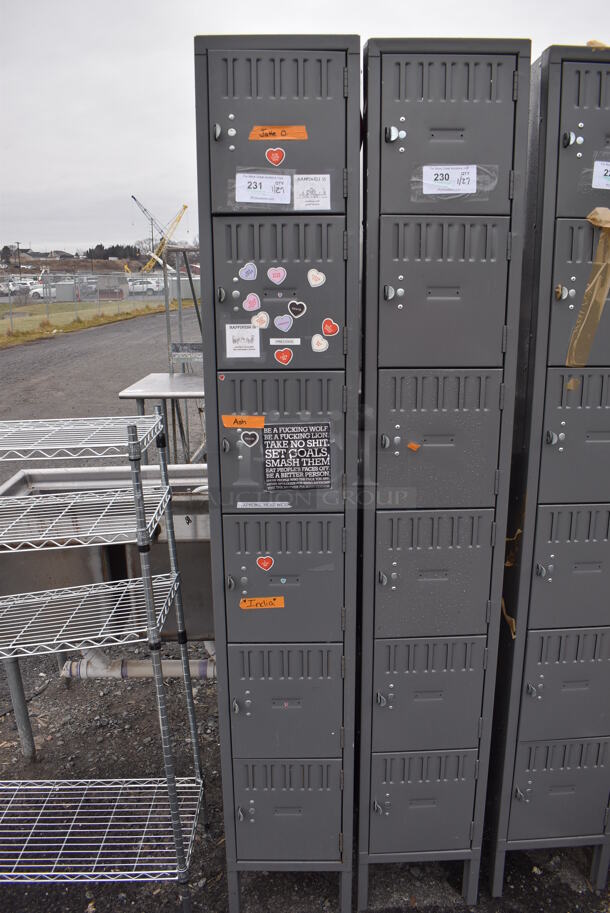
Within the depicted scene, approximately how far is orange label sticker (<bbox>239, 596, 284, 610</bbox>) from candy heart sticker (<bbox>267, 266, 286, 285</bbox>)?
1012 mm

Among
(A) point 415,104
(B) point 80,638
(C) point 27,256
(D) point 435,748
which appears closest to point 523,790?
(D) point 435,748

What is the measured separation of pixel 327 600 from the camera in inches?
82.7

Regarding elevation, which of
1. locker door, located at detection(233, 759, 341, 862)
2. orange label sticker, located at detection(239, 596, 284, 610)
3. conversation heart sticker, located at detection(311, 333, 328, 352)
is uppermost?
conversation heart sticker, located at detection(311, 333, 328, 352)

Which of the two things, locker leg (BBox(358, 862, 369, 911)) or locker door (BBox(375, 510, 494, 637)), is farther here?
locker leg (BBox(358, 862, 369, 911))

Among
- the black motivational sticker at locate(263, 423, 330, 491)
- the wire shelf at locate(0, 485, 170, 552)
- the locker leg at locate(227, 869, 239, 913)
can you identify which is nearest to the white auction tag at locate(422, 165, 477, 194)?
the black motivational sticker at locate(263, 423, 330, 491)

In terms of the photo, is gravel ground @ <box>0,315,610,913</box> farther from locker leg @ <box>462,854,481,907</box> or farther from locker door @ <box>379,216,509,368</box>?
locker door @ <box>379,216,509,368</box>

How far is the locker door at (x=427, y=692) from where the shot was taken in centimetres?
216

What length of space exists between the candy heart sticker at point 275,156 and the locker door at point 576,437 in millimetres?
1032

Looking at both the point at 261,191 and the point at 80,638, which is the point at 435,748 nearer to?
the point at 80,638

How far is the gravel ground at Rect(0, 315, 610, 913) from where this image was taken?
230 cm

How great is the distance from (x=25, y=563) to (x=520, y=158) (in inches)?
95.6

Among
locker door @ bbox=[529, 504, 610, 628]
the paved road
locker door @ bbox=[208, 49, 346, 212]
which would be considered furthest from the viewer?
the paved road

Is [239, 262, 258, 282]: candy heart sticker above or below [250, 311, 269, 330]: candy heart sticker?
above

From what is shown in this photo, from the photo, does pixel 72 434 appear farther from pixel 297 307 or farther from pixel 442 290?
pixel 442 290
